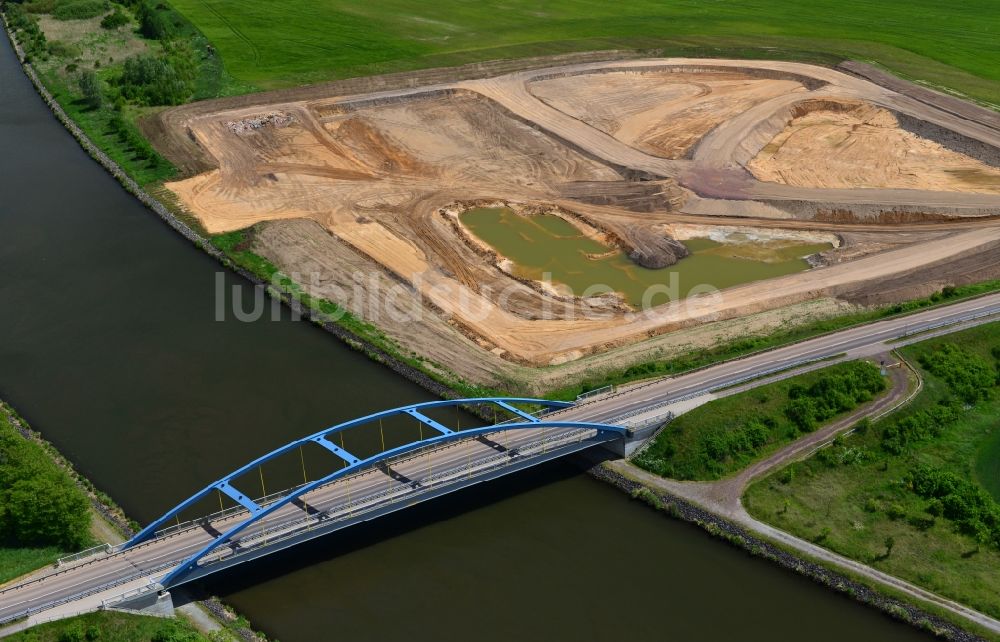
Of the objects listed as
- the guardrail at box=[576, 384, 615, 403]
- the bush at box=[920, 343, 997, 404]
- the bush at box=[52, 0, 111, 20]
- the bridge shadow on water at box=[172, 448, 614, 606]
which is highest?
the bush at box=[52, 0, 111, 20]

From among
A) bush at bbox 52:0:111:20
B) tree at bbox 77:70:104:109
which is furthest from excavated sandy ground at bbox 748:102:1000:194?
bush at bbox 52:0:111:20

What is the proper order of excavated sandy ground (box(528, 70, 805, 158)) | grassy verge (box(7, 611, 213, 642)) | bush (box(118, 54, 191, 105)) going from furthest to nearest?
1. bush (box(118, 54, 191, 105))
2. excavated sandy ground (box(528, 70, 805, 158))
3. grassy verge (box(7, 611, 213, 642))

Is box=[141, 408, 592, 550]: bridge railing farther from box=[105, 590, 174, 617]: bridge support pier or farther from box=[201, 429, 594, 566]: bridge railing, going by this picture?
box=[105, 590, 174, 617]: bridge support pier

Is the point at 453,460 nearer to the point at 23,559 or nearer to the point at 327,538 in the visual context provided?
the point at 327,538

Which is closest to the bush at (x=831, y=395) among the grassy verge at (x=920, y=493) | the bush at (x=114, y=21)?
the grassy verge at (x=920, y=493)

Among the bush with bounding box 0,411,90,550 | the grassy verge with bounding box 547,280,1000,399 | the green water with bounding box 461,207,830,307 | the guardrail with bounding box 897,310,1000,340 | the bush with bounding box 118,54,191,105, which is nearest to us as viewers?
the bush with bounding box 0,411,90,550

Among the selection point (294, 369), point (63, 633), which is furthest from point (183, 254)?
point (63, 633)

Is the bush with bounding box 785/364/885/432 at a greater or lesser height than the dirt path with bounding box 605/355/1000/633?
greater
